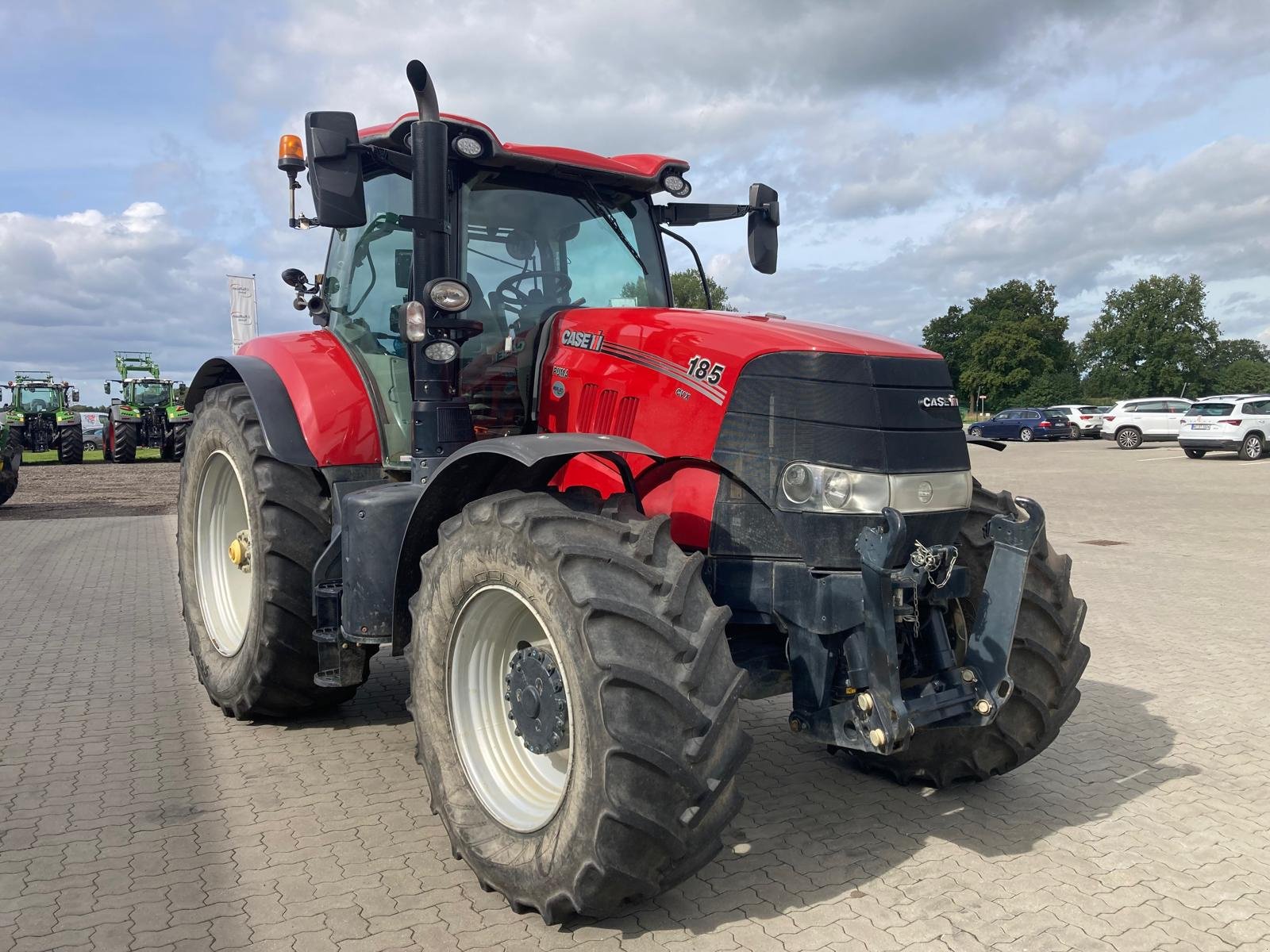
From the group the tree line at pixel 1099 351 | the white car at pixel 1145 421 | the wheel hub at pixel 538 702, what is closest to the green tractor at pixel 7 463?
the wheel hub at pixel 538 702

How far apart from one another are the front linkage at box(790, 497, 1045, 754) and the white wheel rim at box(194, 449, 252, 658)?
348 centimetres

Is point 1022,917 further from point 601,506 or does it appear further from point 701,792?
point 601,506

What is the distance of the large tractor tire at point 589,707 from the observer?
107 inches

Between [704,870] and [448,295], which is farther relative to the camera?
[448,295]

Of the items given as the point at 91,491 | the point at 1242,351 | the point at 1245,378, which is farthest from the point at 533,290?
the point at 1242,351

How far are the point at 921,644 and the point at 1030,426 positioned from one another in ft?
125

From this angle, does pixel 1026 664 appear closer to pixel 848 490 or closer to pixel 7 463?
pixel 848 490

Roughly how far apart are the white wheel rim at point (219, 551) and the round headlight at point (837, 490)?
139 inches

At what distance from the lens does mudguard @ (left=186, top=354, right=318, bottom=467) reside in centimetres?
455

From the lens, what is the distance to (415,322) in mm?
3926

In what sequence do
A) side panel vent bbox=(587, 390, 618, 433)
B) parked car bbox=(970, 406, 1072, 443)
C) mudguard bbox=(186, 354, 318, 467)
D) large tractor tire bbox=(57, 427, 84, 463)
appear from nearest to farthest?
side panel vent bbox=(587, 390, 618, 433) < mudguard bbox=(186, 354, 318, 467) < large tractor tire bbox=(57, 427, 84, 463) < parked car bbox=(970, 406, 1072, 443)

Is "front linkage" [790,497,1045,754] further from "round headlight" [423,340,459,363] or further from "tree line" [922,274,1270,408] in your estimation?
"tree line" [922,274,1270,408]

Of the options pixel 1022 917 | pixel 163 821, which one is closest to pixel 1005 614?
pixel 1022 917

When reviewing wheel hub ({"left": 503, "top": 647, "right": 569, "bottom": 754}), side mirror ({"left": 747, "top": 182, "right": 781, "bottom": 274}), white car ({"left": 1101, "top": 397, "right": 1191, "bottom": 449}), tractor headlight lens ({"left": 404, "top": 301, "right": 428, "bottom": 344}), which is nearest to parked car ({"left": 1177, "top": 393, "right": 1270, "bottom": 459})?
white car ({"left": 1101, "top": 397, "right": 1191, "bottom": 449})
